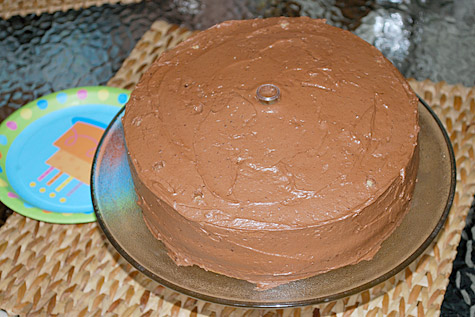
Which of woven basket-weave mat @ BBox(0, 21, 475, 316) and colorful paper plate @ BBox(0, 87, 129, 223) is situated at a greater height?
colorful paper plate @ BBox(0, 87, 129, 223)

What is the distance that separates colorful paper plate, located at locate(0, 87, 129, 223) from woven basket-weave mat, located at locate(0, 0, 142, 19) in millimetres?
558

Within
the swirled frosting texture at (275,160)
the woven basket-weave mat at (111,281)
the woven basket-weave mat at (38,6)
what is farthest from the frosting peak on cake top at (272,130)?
the woven basket-weave mat at (38,6)

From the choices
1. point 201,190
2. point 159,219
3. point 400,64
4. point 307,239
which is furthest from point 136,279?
point 400,64

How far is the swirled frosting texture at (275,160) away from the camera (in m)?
1.37

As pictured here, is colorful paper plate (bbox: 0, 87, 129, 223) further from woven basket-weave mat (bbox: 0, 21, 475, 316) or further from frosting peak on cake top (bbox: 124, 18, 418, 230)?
frosting peak on cake top (bbox: 124, 18, 418, 230)

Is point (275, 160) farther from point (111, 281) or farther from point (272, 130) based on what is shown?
point (111, 281)

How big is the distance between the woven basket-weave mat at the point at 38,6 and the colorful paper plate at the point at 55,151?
56 centimetres

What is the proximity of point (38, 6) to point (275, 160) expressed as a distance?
1.67 meters

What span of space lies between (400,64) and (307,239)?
126 centimetres

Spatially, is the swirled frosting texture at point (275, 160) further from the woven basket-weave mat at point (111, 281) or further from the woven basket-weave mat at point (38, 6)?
the woven basket-weave mat at point (38, 6)

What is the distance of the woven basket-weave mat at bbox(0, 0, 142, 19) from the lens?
2.58 meters

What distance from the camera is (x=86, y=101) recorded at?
225 cm

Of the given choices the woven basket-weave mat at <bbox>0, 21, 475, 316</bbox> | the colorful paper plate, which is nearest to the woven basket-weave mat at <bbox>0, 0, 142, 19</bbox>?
the colorful paper plate

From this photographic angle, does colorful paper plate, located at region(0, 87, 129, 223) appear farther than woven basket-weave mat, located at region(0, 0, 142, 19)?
No
